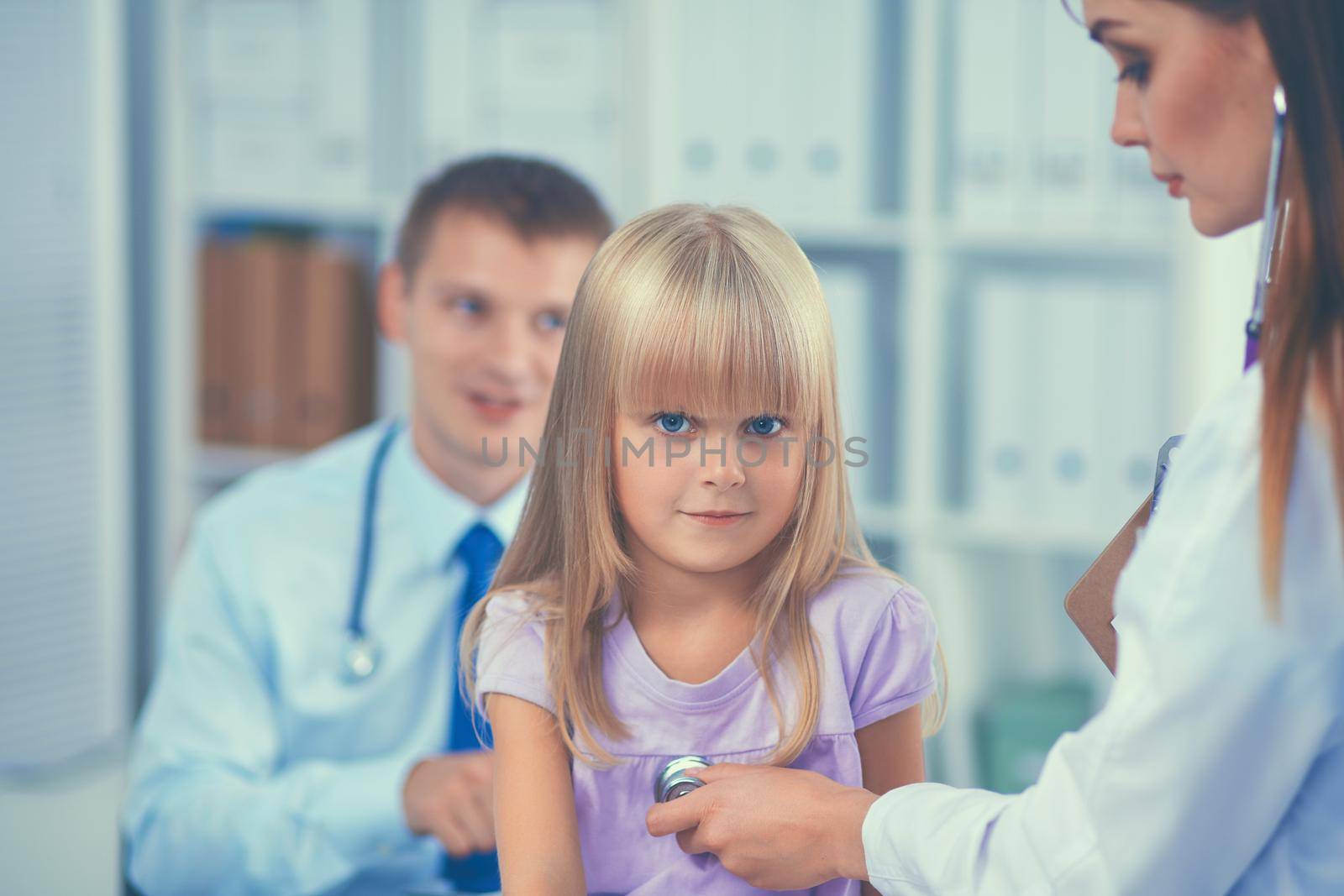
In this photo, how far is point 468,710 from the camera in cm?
114

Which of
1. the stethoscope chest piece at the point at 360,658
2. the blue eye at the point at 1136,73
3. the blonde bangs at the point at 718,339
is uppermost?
the blue eye at the point at 1136,73

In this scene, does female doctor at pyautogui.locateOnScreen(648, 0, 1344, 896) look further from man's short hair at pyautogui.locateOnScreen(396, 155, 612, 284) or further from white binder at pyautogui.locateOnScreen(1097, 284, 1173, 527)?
white binder at pyautogui.locateOnScreen(1097, 284, 1173, 527)

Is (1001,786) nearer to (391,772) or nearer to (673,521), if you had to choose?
(391,772)

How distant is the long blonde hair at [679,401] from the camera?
2.44ft

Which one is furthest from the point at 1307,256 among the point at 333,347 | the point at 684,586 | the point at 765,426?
the point at 333,347

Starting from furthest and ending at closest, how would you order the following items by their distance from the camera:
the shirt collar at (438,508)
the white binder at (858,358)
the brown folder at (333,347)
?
the brown folder at (333,347), the white binder at (858,358), the shirt collar at (438,508)

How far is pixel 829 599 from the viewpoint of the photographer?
820mm

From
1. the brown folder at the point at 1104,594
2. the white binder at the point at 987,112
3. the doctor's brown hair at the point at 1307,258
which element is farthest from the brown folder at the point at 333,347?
the doctor's brown hair at the point at 1307,258

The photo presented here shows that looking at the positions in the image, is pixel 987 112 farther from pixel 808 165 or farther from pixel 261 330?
pixel 261 330

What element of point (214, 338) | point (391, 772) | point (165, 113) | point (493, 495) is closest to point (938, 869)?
point (391, 772)

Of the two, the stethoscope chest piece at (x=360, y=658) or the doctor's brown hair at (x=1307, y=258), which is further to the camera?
the stethoscope chest piece at (x=360, y=658)

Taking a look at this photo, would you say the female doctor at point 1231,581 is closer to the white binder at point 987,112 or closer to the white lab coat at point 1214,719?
→ the white lab coat at point 1214,719

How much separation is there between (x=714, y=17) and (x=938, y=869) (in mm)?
1596

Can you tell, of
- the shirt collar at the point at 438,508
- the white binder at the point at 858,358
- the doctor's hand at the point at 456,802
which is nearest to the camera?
the doctor's hand at the point at 456,802
